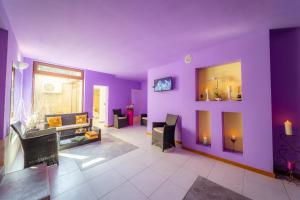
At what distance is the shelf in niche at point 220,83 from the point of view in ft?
9.39

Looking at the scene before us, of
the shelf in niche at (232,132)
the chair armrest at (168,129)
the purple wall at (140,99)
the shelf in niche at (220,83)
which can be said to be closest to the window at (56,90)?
the purple wall at (140,99)

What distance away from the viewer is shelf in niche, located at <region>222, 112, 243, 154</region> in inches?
111

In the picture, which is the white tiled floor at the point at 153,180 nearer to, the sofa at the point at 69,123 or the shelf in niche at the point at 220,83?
the shelf in niche at the point at 220,83

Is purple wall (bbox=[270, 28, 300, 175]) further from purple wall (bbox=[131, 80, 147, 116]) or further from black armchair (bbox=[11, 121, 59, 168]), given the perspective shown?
purple wall (bbox=[131, 80, 147, 116])

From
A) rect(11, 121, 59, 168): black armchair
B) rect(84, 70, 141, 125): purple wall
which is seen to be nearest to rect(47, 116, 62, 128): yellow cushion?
rect(84, 70, 141, 125): purple wall

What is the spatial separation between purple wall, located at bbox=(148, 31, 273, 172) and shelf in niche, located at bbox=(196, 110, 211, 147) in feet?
0.46

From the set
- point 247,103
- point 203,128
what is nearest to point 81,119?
point 203,128

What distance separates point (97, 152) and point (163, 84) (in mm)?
2902

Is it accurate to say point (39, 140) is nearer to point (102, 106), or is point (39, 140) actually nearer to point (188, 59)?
point (188, 59)

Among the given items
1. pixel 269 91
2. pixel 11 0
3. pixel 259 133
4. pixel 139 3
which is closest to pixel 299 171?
pixel 259 133

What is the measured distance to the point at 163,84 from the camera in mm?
4305

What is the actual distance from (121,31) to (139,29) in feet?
1.20

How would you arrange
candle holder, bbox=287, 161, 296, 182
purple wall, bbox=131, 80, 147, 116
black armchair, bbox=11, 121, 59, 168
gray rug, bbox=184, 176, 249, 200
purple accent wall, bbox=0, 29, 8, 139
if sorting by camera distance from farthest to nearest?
purple wall, bbox=131, 80, 147, 116 < black armchair, bbox=11, 121, 59, 168 < candle holder, bbox=287, 161, 296, 182 < purple accent wall, bbox=0, 29, 8, 139 < gray rug, bbox=184, 176, 249, 200

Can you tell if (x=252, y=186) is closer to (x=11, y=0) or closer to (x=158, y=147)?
(x=158, y=147)
